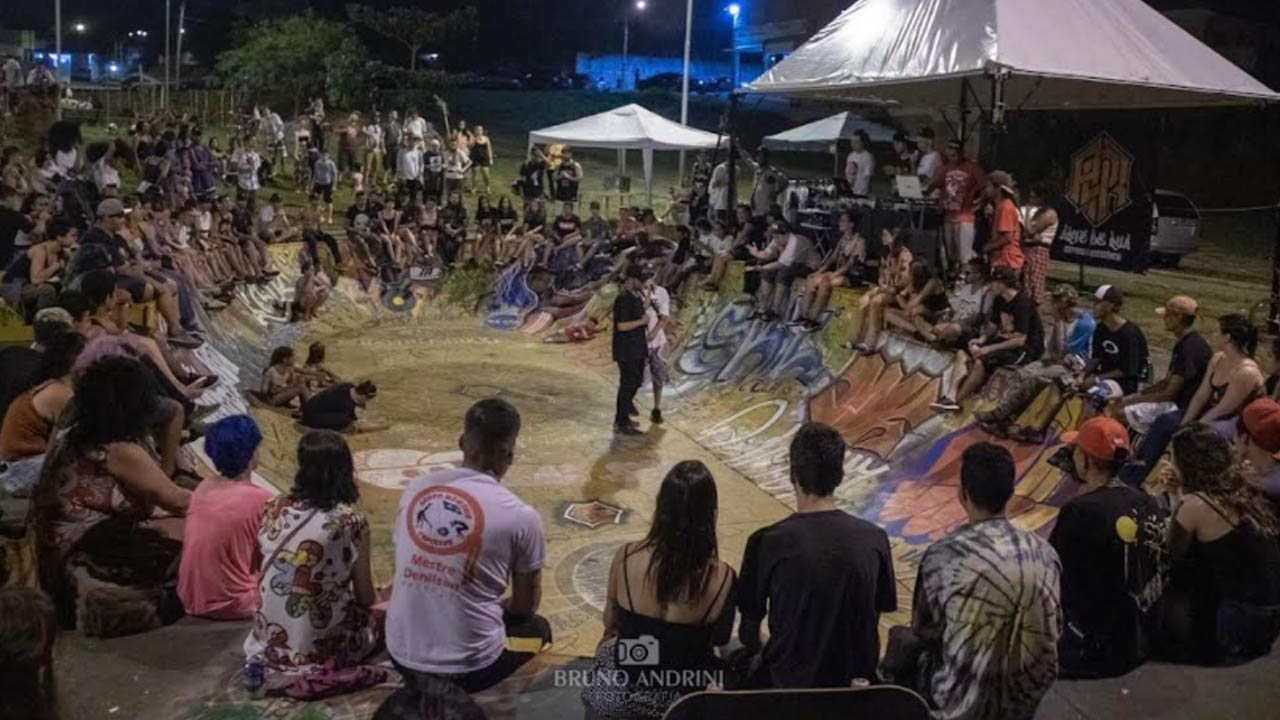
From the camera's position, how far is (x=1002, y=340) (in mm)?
10070

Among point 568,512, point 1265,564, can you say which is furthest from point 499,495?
point 568,512

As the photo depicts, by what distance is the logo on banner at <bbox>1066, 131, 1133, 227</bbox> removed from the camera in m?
13.2

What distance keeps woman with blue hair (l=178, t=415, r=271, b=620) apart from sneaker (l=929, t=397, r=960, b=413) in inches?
286

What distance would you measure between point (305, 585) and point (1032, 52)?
8.74 metres

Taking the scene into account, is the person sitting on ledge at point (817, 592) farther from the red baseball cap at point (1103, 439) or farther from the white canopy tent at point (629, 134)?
the white canopy tent at point (629, 134)

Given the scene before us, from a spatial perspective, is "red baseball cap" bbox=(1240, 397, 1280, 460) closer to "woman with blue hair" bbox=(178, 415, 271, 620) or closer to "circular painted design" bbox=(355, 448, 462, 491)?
"woman with blue hair" bbox=(178, 415, 271, 620)

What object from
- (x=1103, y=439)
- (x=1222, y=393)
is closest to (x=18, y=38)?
(x=1222, y=393)

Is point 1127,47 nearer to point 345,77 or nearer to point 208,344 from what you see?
point 208,344

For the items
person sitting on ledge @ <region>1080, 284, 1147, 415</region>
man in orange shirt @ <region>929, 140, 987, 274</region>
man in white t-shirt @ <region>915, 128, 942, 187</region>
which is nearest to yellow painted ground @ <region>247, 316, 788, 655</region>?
person sitting on ledge @ <region>1080, 284, 1147, 415</region>

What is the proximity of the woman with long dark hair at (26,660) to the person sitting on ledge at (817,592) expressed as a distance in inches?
88.6

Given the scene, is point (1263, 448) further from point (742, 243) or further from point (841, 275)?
point (742, 243)

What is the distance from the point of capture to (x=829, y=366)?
1277cm

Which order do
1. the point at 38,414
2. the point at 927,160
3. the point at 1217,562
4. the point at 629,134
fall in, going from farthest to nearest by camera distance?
1. the point at 629,134
2. the point at 927,160
3. the point at 38,414
4. the point at 1217,562

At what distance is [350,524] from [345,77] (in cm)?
3683
